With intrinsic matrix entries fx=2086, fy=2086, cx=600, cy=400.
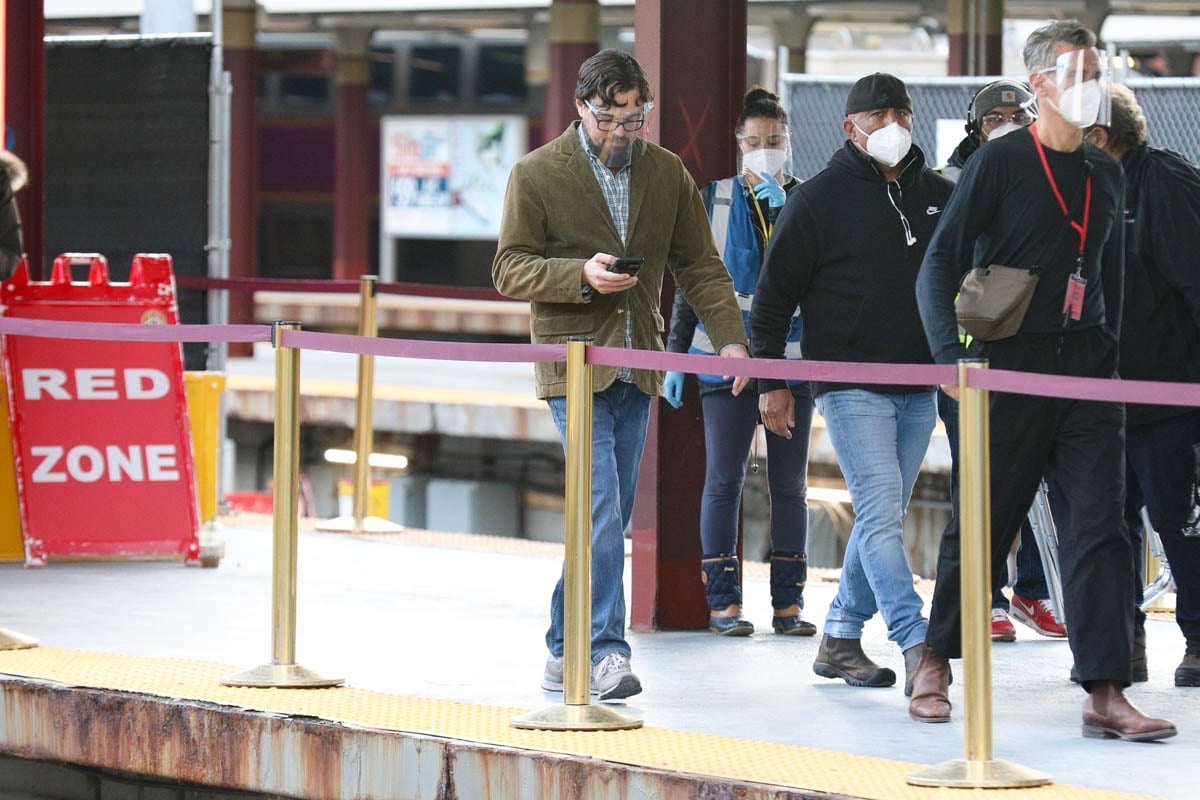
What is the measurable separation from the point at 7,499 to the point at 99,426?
449 mm

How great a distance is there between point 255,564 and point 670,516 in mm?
2112

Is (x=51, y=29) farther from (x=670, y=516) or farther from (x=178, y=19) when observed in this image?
(x=670, y=516)

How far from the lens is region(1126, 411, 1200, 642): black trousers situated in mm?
5895

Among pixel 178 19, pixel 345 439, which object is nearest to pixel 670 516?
pixel 178 19

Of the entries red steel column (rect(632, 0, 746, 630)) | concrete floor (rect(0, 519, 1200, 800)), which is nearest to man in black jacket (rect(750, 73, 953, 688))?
concrete floor (rect(0, 519, 1200, 800))

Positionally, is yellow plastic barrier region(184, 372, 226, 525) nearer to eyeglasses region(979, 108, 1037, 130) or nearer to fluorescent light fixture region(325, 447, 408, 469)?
fluorescent light fixture region(325, 447, 408, 469)

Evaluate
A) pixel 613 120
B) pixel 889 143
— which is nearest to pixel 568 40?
pixel 889 143

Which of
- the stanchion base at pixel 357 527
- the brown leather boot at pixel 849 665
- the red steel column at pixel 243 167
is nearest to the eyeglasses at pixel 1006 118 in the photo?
the brown leather boot at pixel 849 665

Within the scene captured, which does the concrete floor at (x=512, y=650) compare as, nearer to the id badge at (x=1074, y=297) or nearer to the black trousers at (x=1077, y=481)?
the black trousers at (x=1077, y=481)

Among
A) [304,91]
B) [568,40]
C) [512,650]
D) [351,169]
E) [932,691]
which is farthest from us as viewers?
[304,91]

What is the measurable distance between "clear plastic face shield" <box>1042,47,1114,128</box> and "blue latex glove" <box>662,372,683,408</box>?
5.82 ft

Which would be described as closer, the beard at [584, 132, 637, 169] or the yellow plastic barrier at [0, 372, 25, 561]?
the beard at [584, 132, 637, 169]

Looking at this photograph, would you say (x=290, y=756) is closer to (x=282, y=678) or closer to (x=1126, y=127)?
(x=282, y=678)

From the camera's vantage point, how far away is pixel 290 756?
5176 millimetres
